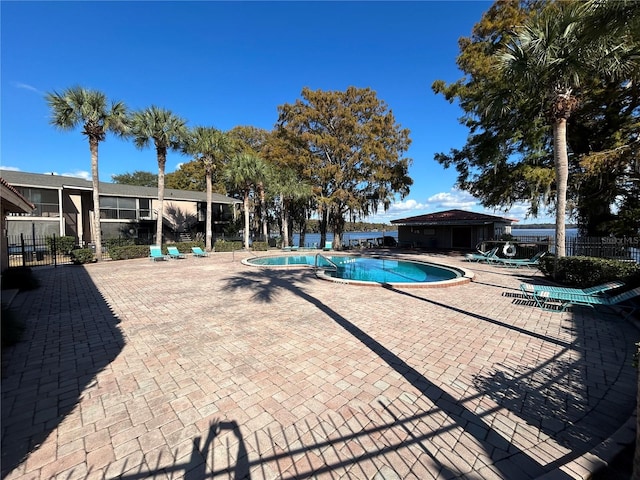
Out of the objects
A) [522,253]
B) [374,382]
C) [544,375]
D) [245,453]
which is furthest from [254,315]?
[522,253]

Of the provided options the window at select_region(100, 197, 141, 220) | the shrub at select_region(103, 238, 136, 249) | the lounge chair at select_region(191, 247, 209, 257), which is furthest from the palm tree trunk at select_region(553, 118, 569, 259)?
the window at select_region(100, 197, 141, 220)

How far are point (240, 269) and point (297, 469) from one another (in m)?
11.7

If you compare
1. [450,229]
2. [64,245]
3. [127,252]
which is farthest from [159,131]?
[450,229]

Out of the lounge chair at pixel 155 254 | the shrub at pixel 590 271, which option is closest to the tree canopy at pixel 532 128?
the shrub at pixel 590 271

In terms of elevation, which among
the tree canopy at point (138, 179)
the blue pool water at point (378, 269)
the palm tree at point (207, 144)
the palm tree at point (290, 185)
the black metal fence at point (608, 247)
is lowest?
the blue pool water at point (378, 269)

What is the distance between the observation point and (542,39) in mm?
8492

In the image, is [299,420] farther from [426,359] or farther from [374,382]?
[426,359]

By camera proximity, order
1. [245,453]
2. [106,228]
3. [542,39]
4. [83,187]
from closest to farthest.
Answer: [245,453], [542,39], [83,187], [106,228]

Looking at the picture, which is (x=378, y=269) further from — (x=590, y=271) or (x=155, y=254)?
(x=155, y=254)

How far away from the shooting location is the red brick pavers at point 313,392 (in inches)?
92.4

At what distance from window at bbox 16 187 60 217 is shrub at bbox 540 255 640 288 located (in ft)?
103

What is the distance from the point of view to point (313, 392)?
3.32m

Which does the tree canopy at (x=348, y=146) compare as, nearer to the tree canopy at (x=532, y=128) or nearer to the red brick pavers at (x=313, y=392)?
the tree canopy at (x=532, y=128)

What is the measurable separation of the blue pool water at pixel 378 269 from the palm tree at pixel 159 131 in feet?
31.2
